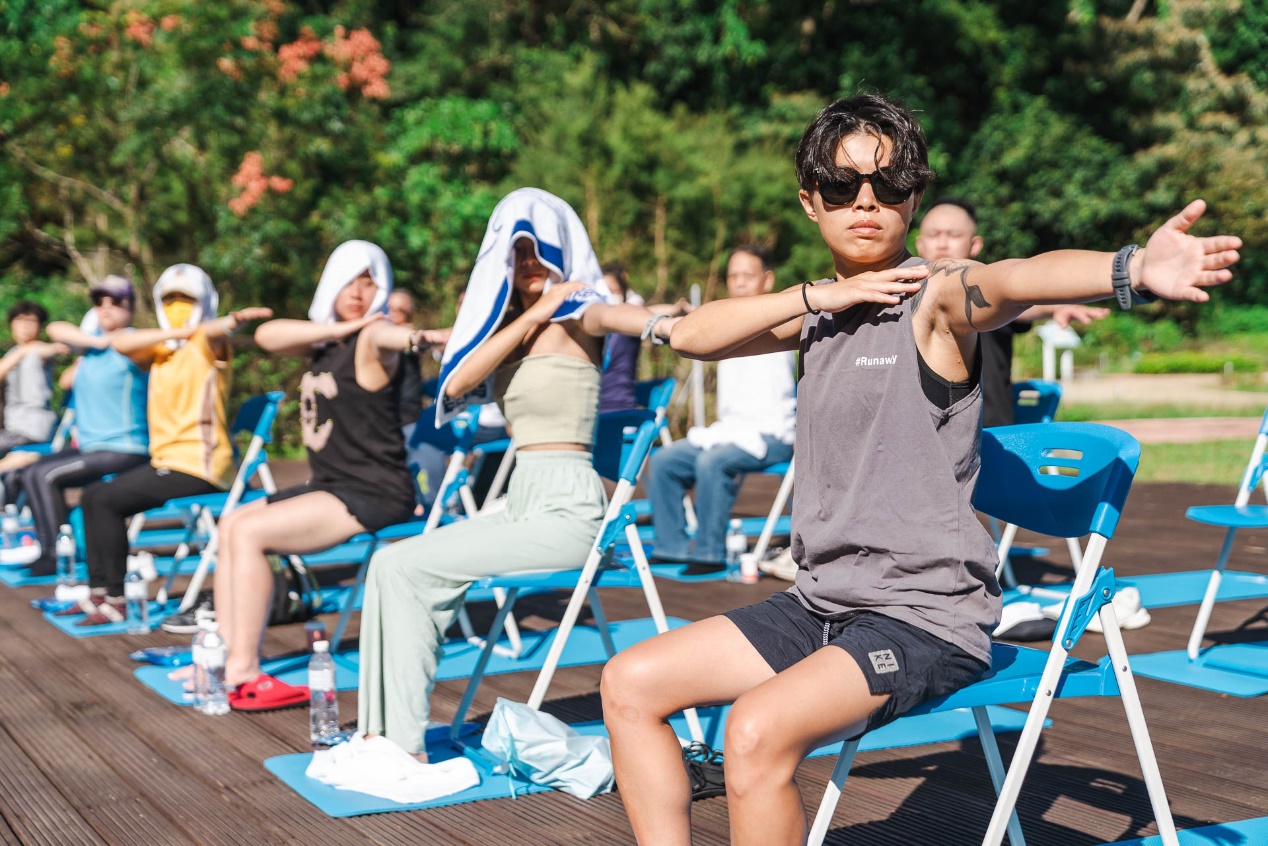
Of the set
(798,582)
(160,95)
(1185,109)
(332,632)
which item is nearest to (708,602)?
(332,632)

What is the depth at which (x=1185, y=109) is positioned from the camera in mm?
24797

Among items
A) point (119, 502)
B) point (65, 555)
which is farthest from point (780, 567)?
point (65, 555)

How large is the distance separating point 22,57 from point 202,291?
794 centimetres

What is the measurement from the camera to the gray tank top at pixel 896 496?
7.43 ft

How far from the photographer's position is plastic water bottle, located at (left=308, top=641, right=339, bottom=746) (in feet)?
12.9

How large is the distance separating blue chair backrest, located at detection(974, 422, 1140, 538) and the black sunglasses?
62cm

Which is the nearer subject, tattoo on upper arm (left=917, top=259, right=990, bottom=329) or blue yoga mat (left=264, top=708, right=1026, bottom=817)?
tattoo on upper arm (left=917, top=259, right=990, bottom=329)

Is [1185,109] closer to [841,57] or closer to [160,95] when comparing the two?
[841,57]

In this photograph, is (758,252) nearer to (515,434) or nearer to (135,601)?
(515,434)

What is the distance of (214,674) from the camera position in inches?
174

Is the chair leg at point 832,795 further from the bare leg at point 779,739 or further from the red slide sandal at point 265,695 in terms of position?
the red slide sandal at point 265,695

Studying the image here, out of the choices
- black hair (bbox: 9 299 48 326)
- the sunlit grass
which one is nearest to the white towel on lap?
black hair (bbox: 9 299 48 326)

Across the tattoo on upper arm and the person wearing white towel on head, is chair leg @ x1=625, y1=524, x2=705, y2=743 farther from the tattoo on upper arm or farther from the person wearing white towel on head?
the tattoo on upper arm

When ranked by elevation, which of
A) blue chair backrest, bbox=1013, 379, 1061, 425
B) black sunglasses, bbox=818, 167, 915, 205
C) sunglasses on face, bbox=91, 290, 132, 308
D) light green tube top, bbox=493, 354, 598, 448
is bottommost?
blue chair backrest, bbox=1013, 379, 1061, 425
